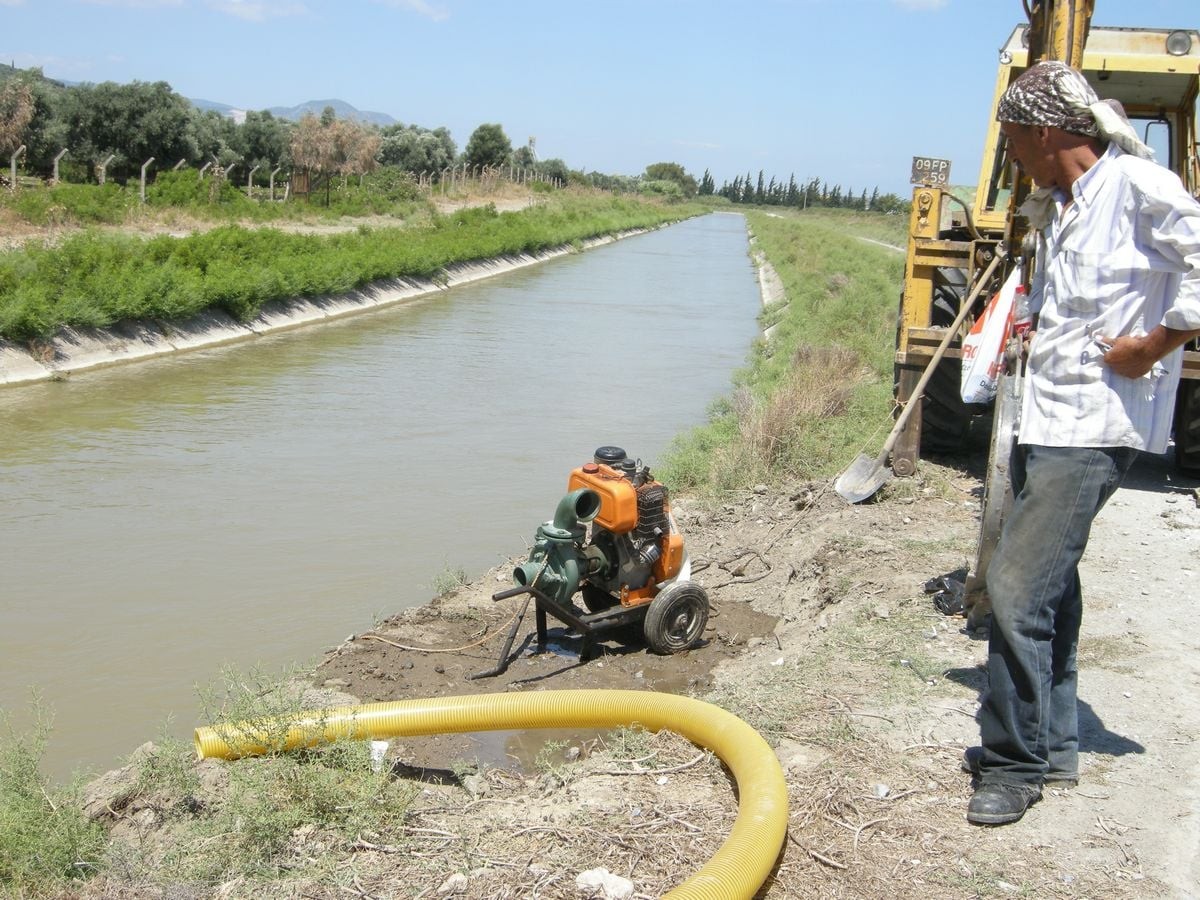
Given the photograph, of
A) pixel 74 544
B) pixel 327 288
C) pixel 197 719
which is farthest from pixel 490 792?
pixel 327 288

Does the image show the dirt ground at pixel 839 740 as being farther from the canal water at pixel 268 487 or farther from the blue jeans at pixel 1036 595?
the canal water at pixel 268 487

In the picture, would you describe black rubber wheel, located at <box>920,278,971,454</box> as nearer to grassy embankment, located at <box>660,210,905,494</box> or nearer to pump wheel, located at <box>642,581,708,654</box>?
grassy embankment, located at <box>660,210,905,494</box>

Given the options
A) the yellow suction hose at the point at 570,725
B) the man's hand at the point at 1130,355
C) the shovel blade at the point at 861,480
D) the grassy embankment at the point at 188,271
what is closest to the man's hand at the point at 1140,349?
the man's hand at the point at 1130,355

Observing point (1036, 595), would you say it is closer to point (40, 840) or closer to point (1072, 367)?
point (1072, 367)

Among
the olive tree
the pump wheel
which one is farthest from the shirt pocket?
the olive tree

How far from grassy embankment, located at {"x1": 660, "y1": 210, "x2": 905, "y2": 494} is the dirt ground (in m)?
2.17

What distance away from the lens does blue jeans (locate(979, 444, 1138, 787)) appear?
3223 mm

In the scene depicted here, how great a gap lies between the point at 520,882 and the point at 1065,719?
180cm

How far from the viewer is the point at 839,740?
13.3 ft

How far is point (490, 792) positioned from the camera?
4125 mm

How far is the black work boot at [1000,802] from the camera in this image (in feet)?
11.0

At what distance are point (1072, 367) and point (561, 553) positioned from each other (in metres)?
3.25

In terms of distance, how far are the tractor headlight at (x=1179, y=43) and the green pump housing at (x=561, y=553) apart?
6.03 metres

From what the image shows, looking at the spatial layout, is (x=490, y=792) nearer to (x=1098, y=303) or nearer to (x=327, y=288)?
(x=1098, y=303)
